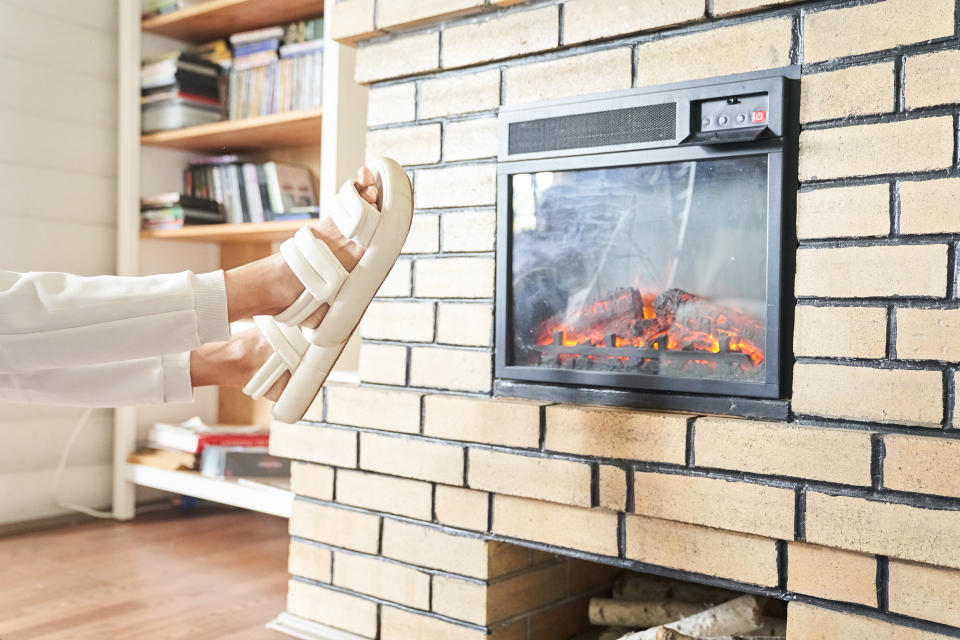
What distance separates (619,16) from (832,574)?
89 centimetres

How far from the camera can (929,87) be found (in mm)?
1128

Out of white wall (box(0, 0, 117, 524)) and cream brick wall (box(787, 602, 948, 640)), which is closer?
cream brick wall (box(787, 602, 948, 640))

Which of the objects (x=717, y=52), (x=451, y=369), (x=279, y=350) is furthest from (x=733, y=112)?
(x=279, y=350)

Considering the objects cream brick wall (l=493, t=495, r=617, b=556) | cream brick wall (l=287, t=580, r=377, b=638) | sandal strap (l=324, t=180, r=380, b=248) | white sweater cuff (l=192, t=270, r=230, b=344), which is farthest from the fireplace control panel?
cream brick wall (l=287, t=580, r=377, b=638)

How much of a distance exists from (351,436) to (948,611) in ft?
3.39

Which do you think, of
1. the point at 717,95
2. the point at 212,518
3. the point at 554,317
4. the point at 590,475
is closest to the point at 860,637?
the point at 590,475

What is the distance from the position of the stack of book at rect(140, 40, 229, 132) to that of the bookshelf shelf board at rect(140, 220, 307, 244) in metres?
0.33

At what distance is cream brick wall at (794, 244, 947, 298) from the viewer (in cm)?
112

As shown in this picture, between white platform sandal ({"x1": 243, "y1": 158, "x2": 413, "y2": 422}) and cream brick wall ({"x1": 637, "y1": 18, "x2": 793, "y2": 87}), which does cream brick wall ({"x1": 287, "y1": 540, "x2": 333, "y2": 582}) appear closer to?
white platform sandal ({"x1": 243, "y1": 158, "x2": 413, "y2": 422})

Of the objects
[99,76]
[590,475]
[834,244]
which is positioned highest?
[99,76]

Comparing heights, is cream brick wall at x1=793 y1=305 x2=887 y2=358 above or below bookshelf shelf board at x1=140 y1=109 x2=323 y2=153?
below

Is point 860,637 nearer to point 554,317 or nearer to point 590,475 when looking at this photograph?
point 590,475

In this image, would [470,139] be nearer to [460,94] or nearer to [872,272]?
[460,94]

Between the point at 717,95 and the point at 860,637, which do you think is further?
the point at 717,95
